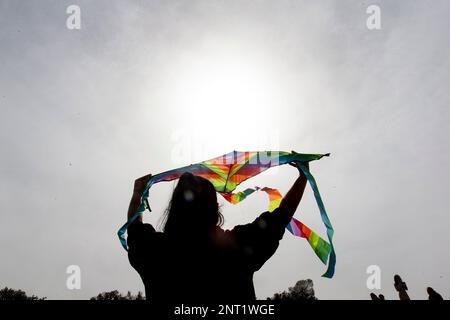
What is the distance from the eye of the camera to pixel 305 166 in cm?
328

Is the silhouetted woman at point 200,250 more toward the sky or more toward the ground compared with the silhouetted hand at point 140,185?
more toward the ground

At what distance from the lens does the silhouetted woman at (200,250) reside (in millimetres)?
1752

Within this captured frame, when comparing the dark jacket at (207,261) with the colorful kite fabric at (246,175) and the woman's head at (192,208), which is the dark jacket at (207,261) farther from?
the colorful kite fabric at (246,175)

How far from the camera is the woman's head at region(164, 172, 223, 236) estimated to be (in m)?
2.01

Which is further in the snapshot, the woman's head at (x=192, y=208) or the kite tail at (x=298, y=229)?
the kite tail at (x=298, y=229)

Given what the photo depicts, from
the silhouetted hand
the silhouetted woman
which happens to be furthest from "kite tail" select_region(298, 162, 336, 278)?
the silhouetted hand

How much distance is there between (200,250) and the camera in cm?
184

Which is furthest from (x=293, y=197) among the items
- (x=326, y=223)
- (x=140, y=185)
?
(x=326, y=223)

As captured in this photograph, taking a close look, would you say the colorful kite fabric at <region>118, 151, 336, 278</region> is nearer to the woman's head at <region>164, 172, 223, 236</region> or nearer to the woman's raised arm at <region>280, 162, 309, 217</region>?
the woman's raised arm at <region>280, 162, 309, 217</region>

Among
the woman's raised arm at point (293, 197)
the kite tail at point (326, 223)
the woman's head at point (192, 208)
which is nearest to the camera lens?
the woman's head at point (192, 208)

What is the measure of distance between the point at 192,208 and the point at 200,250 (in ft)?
1.07

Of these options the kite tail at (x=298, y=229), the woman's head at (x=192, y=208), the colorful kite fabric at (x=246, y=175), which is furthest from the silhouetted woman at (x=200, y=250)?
the kite tail at (x=298, y=229)
